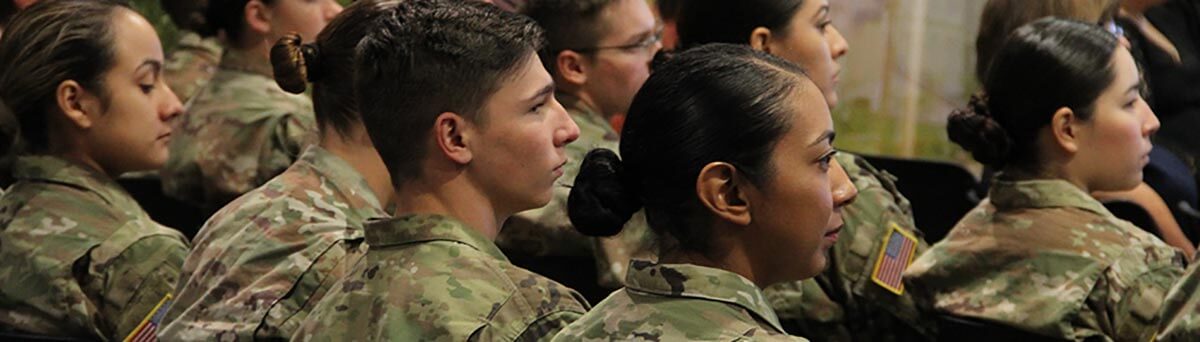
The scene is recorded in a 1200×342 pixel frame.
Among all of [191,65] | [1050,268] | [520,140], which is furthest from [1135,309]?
[191,65]

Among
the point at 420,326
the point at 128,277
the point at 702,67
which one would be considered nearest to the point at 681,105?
the point at 702,67

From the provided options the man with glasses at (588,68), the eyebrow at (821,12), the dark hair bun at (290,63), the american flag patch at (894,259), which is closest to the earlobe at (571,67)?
the man with glasses at (588,68)

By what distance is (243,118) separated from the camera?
4254mm

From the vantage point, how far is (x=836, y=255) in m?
3.67

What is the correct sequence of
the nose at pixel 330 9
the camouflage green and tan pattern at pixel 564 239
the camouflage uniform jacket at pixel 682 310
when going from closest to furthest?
1. the camouflage uniform jacket at pixel 682 310
2. the camouflage green and tan pattern at pixel 564 239
3. the nose at pixel 330 9

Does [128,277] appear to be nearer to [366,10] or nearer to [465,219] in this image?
[366,10]

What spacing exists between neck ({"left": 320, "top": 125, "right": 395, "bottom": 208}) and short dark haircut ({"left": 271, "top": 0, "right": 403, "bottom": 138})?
0.01 meters

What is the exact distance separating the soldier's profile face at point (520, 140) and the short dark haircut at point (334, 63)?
1.37 ft

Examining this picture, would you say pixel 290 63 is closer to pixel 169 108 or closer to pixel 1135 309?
pixel 169 108

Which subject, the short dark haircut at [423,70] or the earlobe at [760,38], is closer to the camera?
the short dark haircut at [423,70]

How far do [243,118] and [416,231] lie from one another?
1842 millimetres

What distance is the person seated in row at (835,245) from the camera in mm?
3660

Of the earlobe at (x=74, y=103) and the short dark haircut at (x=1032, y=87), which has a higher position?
the earlobe at (x=74, y=103)

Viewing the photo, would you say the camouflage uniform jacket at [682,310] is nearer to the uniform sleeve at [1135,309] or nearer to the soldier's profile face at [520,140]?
the soldier's profile face at [520,140]
